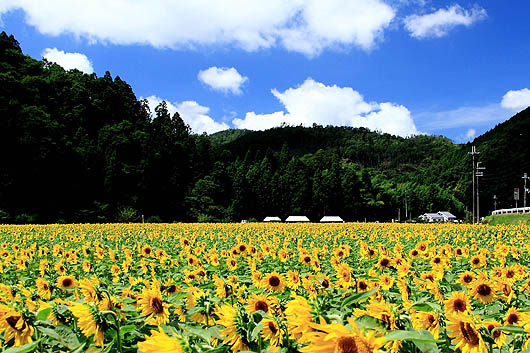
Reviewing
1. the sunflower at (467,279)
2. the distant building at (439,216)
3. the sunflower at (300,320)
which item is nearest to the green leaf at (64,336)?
the sunflower at (300,320)

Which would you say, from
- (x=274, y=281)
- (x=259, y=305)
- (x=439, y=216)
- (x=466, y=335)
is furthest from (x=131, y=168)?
(x=439, y=216)

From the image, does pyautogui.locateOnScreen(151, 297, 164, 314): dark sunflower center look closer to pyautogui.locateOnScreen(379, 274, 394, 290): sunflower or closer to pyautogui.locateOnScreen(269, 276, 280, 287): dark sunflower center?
pyautogui.locateOnScreen(269, 276, 280, 287): dark sunflower center

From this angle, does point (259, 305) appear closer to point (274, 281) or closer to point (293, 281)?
point (274, 281)

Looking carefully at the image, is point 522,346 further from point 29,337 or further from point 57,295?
point 57,295

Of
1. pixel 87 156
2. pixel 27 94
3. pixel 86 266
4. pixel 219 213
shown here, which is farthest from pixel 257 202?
pixel 86 266

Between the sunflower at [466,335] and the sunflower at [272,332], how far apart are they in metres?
0.53

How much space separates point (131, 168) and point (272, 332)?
4747cm

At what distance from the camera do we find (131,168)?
46719 millimetres

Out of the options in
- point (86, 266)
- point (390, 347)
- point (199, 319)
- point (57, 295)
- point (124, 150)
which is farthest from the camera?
point (124, 150)

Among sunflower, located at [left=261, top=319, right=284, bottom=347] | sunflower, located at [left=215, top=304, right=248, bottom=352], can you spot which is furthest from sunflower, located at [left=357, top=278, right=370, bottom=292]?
sunflower, located at [left=215, top=304, right=248, bottom=352]

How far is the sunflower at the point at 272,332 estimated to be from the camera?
56.1 inches

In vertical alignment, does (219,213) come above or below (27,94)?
below

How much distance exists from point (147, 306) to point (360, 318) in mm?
1002

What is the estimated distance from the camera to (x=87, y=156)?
43.8 metres
